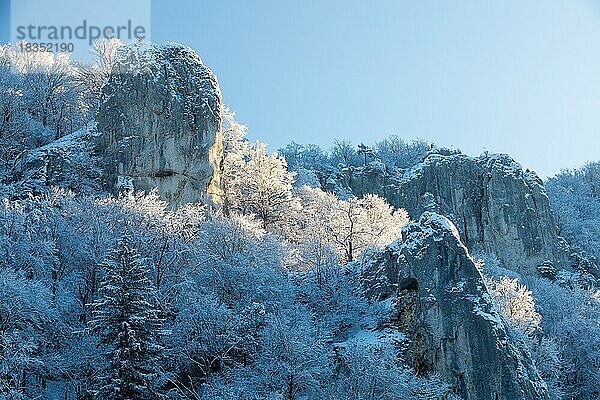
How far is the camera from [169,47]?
50812 mm

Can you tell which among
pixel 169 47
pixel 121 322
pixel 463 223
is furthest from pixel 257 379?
pixel 463 223

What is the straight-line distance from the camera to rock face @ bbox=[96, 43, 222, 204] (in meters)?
46.1

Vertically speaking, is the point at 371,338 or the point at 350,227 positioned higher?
the point at 350,227

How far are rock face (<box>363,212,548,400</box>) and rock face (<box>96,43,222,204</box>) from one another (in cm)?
1717

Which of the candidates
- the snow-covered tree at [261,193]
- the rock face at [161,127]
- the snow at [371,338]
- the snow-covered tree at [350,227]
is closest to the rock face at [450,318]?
the snow at [371,338]

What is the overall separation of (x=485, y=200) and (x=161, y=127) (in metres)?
40.7

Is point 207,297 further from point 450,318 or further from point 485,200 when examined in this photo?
point 485,200

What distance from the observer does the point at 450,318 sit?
3195 centimetres

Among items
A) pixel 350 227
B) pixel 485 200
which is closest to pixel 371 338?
pixel 350 227

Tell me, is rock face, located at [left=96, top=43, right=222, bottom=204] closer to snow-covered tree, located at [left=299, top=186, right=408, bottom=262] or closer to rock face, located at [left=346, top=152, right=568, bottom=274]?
snow-covered tree, located at [left=299, top=186, right=408, bottom=262]

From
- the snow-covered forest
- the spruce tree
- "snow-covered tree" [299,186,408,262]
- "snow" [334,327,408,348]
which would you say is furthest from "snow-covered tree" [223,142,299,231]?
the spruce tree

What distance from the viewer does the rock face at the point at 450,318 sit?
30.8m

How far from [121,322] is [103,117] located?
2468cm

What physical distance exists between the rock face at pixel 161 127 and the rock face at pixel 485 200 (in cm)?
3176
